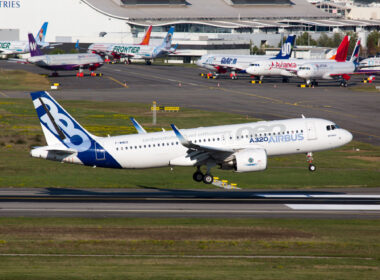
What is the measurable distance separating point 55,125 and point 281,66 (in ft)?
366

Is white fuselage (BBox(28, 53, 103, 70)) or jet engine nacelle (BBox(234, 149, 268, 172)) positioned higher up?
white fuselage (BBox(28, 53, 103, 70))

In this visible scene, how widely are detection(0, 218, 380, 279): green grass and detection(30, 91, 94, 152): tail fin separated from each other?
10.5 m

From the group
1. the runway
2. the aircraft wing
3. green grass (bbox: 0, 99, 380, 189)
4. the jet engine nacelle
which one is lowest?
green grass (bbox: 0, 99, 380, 189)

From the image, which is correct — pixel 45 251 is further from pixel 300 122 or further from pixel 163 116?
pixel 163 116

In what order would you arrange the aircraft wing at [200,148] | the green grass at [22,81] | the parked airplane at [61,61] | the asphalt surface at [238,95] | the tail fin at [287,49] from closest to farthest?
the aircraft wing at [200,148], the asphalt surface at [238,95], the green grass at [22,81], the tail fin at [287,49], the parked airplane at [61,61]

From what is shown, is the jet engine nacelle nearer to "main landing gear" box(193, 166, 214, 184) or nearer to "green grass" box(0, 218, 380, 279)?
"main landing gear" box(193, 166, 214, 184)

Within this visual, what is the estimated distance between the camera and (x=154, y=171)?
237 feet

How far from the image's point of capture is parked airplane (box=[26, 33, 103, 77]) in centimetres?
17212

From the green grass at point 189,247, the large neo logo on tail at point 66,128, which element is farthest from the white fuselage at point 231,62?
the green grass at point 189,247

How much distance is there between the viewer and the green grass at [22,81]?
15102 centimetres

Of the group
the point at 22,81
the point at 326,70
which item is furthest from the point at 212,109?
the point at 22,81

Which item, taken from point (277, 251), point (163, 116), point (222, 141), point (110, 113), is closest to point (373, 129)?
point (163, 116)

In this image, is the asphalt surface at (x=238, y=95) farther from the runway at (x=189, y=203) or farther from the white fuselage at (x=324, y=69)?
the runway at (x=189, y=203)

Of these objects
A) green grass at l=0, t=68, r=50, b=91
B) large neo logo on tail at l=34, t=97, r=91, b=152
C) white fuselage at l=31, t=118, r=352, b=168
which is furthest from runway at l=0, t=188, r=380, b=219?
green grass at l=0, t=68, r=50, b=91
